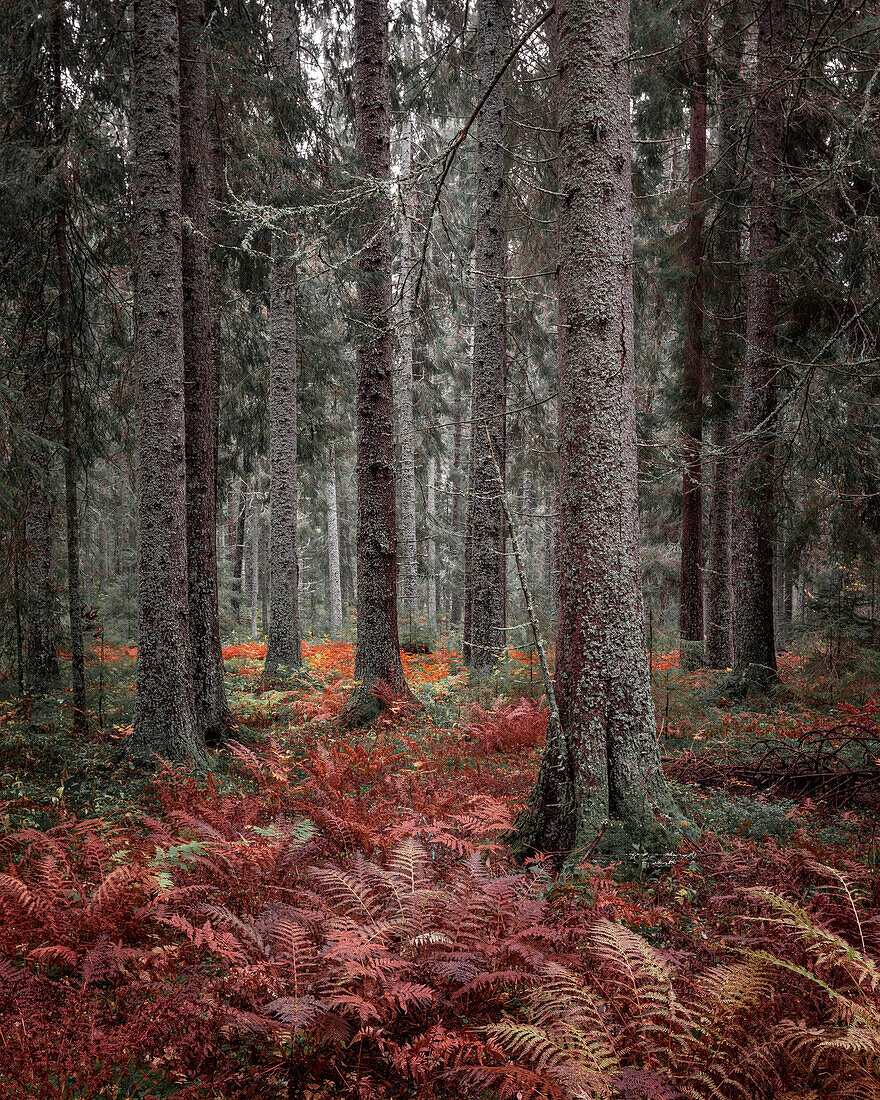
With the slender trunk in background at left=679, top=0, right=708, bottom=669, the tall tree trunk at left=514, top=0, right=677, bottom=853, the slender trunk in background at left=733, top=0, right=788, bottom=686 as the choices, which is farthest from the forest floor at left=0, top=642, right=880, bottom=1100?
the slender trunk in background at left=679, top=0, right=708, bottom=669

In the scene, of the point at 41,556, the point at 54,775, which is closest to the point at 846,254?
the point at 54,775

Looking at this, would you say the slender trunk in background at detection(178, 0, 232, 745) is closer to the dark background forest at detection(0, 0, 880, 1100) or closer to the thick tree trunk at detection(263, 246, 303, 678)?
the dark background forest at detection(0, 0, 880, 1100)

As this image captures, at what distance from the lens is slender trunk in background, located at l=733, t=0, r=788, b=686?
974 centimetres

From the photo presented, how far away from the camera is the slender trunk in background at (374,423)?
836 centimetres

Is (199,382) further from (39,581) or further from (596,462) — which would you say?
(39,581)

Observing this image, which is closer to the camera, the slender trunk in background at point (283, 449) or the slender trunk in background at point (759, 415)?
the slender trunk in background at point (759, 415)

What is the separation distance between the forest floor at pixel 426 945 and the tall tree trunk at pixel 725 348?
746 cm

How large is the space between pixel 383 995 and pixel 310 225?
8663 mm

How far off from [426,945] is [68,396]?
8.14 metres

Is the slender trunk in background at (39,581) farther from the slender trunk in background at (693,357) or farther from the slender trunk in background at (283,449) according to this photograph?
the slender trunk in background at (693,357)

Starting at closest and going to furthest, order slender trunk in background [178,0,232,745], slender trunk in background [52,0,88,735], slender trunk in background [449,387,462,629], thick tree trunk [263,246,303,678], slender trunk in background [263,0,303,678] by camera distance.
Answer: slender trunk in background [178,0,232,745] < slender trunk in background [52,0,88,735] < slender trunk in background [263,0,303,678] < thick tree trunk [263,246,303,678] < slender trunk in background [449,387,462,629]

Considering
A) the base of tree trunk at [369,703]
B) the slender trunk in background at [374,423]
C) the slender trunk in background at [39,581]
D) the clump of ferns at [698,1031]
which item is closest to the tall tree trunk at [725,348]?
the slender trunk in background at [374,423]

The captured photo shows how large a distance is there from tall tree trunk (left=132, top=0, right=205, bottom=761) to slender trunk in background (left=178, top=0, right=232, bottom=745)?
86cm

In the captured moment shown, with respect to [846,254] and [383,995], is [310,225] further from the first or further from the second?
[383,995]
